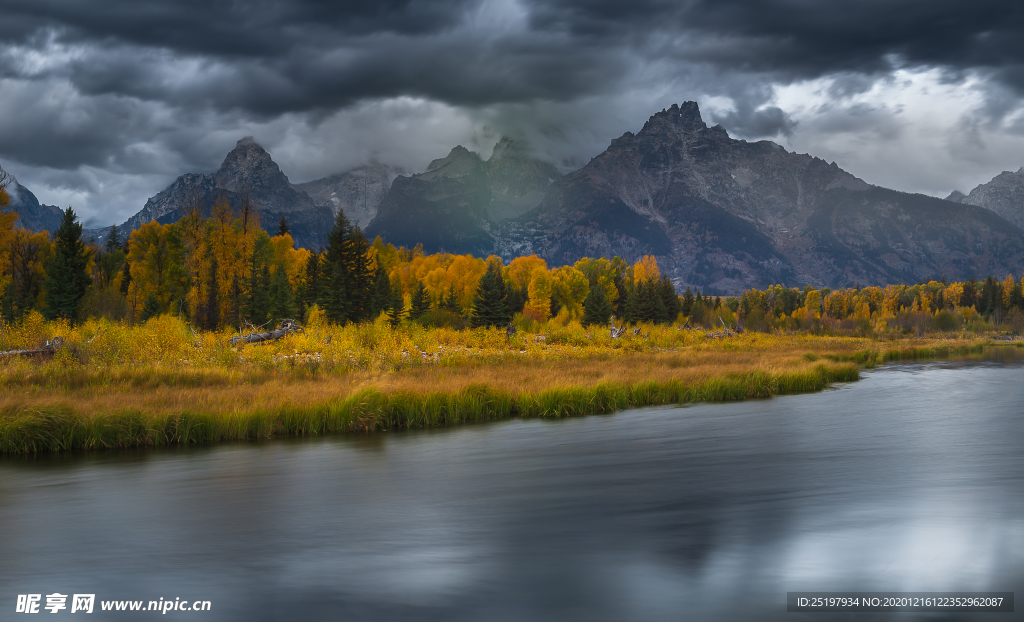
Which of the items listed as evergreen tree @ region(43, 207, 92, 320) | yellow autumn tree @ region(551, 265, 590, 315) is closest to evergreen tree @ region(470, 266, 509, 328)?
yellow autumn tree @ region(551, 265, 590, 315)

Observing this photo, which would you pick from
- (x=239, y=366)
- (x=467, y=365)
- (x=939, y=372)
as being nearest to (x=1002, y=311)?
(x=939, y=372)

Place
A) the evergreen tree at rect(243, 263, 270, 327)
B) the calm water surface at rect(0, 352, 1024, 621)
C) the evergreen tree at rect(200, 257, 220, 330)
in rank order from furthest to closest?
1. the evergreen tree at rect(243, 263, 270, 327)
2. the evergreen tree at rect(200, 257, 220, 330)
3. the calm water surface at rect(0, 352, 1024, 621)

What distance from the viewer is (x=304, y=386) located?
23.7m

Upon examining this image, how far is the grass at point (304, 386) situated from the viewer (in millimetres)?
17906

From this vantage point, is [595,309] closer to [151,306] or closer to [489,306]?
[489,306]

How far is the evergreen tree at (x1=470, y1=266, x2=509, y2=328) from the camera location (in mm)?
70938

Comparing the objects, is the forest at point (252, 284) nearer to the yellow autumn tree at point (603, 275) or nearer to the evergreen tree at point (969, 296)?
the yellow autumn tree at point (603, 275)

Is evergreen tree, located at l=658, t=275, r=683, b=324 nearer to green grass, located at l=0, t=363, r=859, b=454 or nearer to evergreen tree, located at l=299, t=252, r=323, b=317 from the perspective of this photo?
evergreen tree, located at l=299, t=252, r=323, b=317

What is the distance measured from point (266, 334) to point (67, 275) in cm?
3545

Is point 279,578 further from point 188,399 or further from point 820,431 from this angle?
point 820,431

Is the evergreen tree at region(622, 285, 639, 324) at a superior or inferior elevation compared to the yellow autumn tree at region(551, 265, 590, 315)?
inferior

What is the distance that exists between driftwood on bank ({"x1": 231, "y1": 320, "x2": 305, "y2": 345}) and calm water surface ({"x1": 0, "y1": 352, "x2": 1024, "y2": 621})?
22874mm

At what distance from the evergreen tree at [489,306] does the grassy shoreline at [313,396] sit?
3454 centimetres

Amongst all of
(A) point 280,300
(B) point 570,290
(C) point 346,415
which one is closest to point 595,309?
(B) point 570,290
